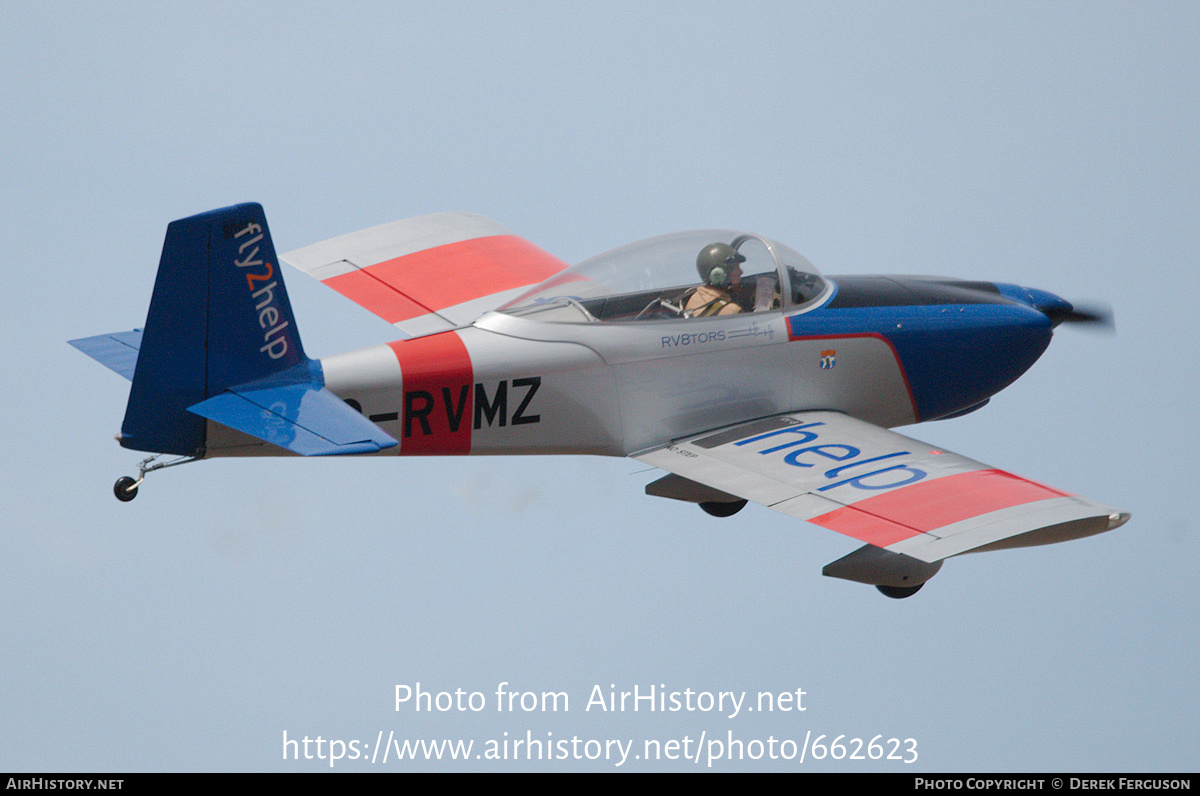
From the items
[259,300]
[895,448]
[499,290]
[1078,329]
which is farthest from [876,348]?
[259,300]

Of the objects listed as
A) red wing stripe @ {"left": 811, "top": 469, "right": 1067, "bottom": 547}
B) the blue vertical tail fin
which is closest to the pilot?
red wing stripe @ {"left": 811, "top": 469, "right": 1067, "bottom": 547}

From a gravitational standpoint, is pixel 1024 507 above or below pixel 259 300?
below

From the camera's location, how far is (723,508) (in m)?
11.9

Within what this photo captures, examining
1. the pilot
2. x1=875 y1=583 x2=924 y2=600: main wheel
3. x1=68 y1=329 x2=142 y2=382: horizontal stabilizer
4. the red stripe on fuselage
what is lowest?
x1=875 y1=583 x2=924 y2=600: main wheel

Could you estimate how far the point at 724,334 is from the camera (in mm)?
11203

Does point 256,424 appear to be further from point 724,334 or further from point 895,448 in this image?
point 895,448

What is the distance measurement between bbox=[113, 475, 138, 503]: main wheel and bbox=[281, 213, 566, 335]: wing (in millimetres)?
3330

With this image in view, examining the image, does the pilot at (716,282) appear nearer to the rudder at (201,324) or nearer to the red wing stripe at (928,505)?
the red wing stripe at (928,505)

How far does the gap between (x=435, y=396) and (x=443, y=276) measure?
9.96 ft

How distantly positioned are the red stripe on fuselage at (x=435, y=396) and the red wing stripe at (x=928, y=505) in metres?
2.51

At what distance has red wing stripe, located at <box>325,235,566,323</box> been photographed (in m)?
12.9

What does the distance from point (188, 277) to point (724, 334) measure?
3.79 m

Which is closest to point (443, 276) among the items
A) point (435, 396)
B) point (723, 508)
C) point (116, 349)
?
point (435, 396)

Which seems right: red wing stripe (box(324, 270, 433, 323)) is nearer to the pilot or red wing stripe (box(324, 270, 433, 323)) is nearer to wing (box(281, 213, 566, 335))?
wing (box(281, 213, 566, 335))
